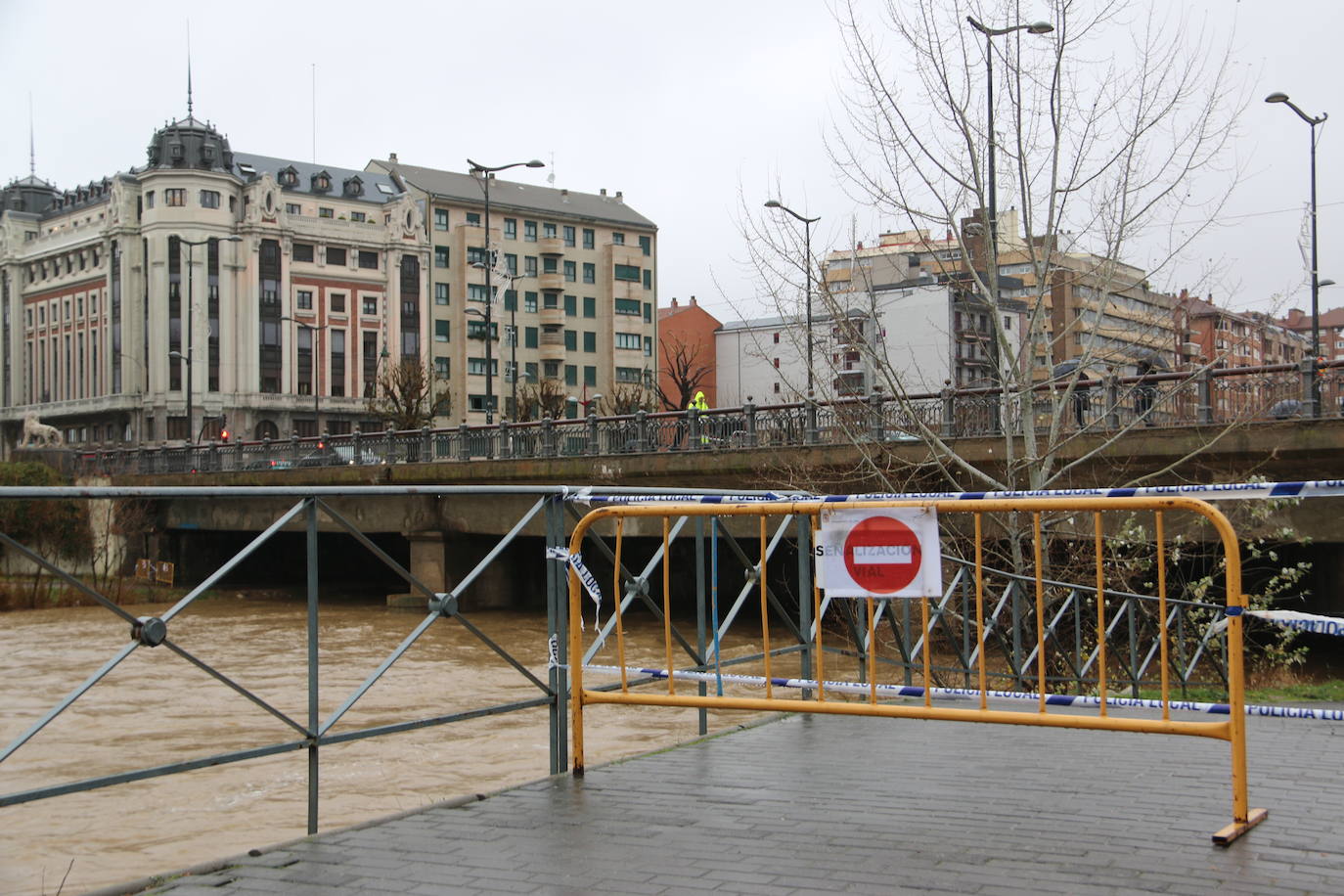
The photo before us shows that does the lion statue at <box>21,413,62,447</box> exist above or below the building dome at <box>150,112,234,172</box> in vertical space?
below

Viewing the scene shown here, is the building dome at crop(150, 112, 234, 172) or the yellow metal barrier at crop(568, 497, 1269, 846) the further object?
the building dome at crop(150, 112, 234, 172)

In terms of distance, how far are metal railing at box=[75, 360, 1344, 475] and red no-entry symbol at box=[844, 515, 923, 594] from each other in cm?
736

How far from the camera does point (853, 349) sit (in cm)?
1441

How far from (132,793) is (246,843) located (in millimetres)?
2957

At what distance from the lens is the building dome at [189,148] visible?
8462 centimetres

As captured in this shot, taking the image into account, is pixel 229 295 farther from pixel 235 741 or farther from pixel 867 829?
pixel 867 829

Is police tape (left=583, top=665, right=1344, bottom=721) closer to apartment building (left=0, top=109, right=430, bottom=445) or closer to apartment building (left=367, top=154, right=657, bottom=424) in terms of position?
apartment building (left=0, top=109, right=430, bottom=445)

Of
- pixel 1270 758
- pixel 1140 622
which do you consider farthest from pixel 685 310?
pixel 1270 758

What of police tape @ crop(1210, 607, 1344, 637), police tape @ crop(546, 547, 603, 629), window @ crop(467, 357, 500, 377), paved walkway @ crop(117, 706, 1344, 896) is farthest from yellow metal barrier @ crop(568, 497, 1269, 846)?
window @ crop(467, 357, 500, 377)

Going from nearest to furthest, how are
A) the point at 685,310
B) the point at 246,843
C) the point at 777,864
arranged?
the point at 777,864 < the point at 246,843 < the point at 685,310

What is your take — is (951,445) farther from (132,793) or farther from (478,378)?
(478,378)

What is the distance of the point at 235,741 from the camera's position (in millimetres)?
14562

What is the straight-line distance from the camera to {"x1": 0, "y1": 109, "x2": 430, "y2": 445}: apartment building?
82875mm

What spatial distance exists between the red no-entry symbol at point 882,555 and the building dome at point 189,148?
284 feet
